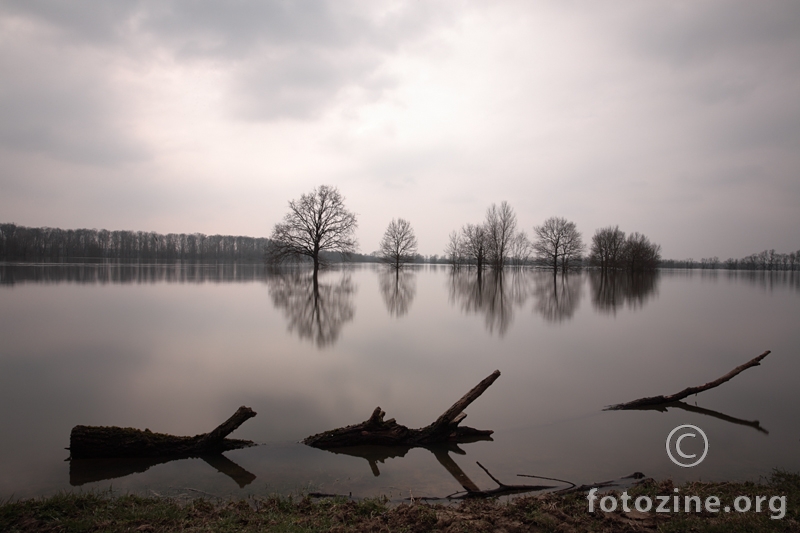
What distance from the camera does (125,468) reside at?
4.96 metres

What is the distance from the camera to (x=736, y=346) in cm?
1220

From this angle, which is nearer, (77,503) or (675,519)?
(675,519)

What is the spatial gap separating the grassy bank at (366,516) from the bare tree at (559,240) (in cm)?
6369

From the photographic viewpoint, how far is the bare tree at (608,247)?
69938 mm

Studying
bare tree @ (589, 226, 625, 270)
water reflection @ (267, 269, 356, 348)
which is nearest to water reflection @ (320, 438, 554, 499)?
water reflection @ (267, 269, 356, 348)

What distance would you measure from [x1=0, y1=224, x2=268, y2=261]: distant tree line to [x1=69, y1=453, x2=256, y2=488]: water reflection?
381 feet

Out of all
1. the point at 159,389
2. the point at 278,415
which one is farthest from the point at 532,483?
the point at 159,389

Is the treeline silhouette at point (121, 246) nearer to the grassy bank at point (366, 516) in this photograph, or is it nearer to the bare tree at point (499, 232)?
the bare tree at point (499, 232)

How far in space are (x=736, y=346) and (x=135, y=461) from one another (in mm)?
14862

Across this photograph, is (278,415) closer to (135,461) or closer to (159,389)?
(135,461)

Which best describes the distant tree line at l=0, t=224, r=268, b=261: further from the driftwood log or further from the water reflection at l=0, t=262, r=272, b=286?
the driftwood log

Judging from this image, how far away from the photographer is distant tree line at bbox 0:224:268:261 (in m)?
101

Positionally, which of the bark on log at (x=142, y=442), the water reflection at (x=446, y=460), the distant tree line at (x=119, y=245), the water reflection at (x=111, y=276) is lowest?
the water reflection at (x=446, y=460)

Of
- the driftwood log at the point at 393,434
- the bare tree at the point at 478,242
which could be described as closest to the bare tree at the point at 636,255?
the bare tree at the point at 478,242
